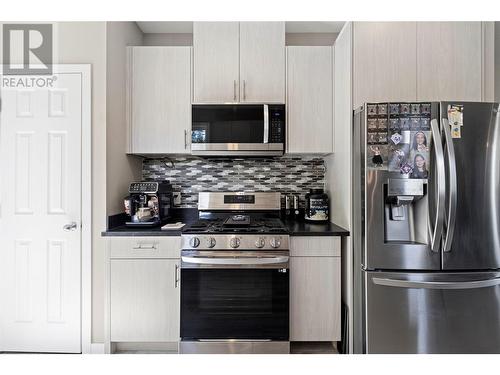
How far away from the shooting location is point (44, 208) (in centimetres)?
217

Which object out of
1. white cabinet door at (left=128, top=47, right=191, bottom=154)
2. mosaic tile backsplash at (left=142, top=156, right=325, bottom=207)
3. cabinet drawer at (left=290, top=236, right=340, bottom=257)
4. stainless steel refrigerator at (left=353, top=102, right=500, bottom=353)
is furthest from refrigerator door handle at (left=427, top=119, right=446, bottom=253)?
white cabinet door at (left=128, top=47, right=191, bottom=154)

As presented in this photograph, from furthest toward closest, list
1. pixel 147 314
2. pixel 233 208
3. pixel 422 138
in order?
pixel 233 208 → pixel 147 314 → pixel 422 138

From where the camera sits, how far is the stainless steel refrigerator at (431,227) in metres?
1.71

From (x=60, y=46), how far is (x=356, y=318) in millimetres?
2758

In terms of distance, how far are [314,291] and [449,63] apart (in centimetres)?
176

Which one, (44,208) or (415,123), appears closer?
(415,123)

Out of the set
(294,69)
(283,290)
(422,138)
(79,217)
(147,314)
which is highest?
(294,69)

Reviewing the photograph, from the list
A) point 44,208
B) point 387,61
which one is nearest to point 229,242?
point 44,208

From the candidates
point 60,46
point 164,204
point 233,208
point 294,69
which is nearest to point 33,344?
point 164,204

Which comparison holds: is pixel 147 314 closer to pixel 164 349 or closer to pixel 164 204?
pixel 164 349

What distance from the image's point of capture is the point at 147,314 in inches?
82.1

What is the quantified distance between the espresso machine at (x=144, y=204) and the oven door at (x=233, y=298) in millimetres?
480

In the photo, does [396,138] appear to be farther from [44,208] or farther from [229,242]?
[44,208]

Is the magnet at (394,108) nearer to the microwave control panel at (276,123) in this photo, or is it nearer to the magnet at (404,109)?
the magnet at (404,109)
